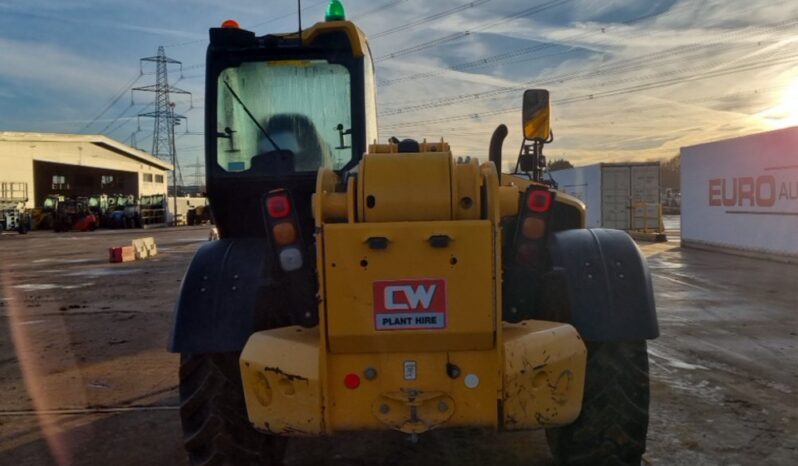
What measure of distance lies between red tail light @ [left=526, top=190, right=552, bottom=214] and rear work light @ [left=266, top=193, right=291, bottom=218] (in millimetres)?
1120

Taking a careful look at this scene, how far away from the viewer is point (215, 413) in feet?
11.0

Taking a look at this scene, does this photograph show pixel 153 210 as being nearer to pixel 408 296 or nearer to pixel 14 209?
pixel 14 209

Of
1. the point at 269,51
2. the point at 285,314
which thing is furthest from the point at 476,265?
the point at 269,51

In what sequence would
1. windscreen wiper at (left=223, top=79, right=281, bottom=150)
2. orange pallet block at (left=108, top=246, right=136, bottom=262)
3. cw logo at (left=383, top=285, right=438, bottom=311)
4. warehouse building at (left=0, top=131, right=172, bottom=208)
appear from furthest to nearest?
warehouse building at (left=0, top=131, right=172, bottom=208)
orange pallet block at (left=108, top=246, right=136, bottom=262)
windscreen wiper at (left=223, top=79, right=281, bottom=150)
cw logo at (left=383, top=285, right=438, bottom=311)

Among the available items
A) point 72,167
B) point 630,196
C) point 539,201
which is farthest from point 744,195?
point 72,167

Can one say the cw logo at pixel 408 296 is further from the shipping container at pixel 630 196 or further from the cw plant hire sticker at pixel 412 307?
the shipping container at pixel 630 196

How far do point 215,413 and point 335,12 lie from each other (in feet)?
8.75

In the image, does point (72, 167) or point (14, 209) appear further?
point (72, 167)

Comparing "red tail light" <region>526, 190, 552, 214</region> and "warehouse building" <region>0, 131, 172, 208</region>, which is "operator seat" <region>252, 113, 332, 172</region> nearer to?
"red tail light" <region>526, 190, 552, 214</region>

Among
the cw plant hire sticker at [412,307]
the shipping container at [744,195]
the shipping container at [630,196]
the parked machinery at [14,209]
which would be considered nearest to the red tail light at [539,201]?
the cw plant hire sticker at [412,307]

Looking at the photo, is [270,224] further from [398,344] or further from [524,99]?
[524,99]

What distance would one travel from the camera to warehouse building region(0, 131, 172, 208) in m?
44.6

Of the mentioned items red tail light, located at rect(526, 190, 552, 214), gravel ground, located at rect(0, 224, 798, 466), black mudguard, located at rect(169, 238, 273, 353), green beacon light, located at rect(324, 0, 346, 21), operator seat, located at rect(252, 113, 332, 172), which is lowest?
gravel ground, located at rect(0, 224, 798, 466)

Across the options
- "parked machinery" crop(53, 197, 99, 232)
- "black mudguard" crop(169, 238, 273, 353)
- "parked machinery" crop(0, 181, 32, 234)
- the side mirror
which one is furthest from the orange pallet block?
"parked machinery" crop(53, 197, 99, 232)
